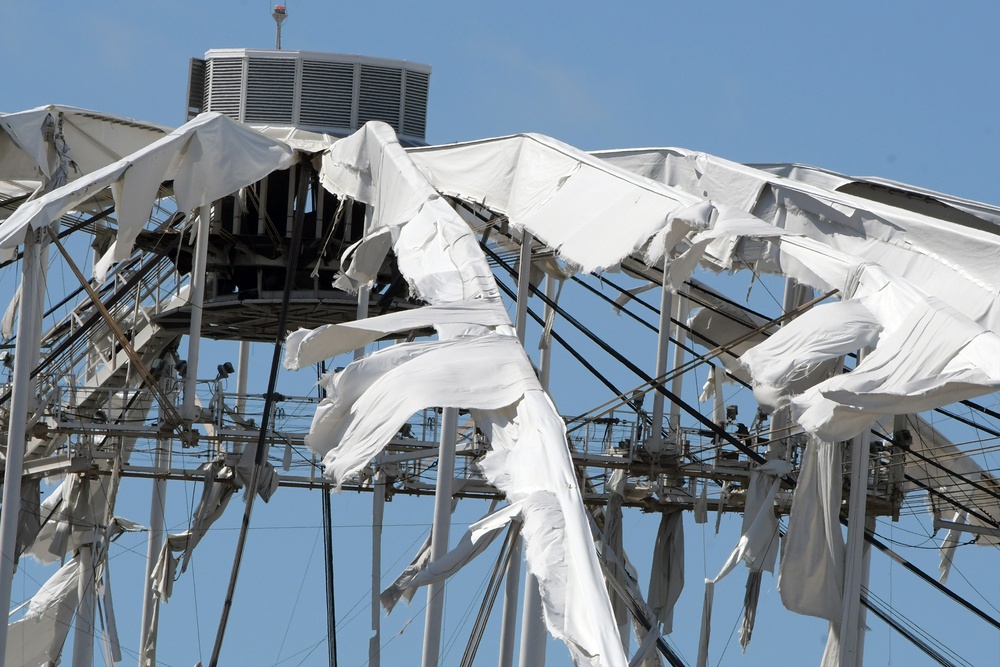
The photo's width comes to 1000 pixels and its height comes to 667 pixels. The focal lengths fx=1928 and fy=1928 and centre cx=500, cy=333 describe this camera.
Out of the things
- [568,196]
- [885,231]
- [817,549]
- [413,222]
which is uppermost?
[568,196]

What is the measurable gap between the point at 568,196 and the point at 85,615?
53.0 feet

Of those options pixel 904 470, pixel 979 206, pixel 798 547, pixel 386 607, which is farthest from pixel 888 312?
pixel 904 470

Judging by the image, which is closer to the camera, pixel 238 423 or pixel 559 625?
pixel 559 625

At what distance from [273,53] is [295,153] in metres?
7.35

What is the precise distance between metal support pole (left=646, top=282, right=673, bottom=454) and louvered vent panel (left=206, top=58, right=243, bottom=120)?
1053 centimetres

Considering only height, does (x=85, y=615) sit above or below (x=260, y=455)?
below

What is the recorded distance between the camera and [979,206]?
26.4 m

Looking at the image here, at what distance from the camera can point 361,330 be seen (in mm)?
14930

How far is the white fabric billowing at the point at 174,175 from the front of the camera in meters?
21.7

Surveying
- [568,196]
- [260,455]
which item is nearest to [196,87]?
[260,455]

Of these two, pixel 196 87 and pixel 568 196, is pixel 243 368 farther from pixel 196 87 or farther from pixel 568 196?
pixel 568 196

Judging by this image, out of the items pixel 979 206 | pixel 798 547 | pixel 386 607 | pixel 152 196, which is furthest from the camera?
pixel 979 206

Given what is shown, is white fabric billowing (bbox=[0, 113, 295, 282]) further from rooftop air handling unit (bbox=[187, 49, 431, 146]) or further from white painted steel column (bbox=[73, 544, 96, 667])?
white painted steel column (bbox=[73, 544, 96, 667])

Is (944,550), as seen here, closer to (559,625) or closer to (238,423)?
(238,423)
